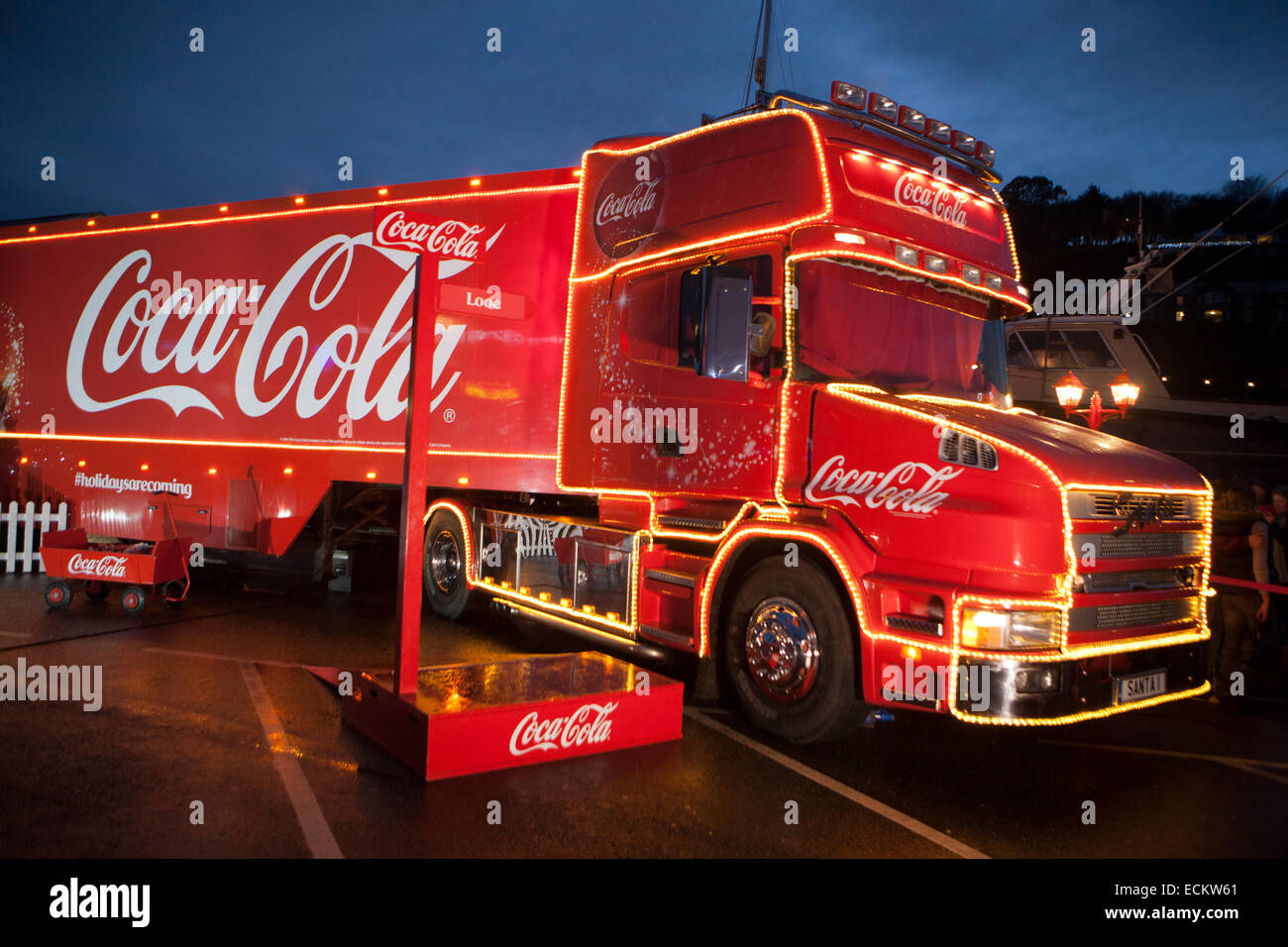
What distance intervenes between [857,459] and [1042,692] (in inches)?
61.8

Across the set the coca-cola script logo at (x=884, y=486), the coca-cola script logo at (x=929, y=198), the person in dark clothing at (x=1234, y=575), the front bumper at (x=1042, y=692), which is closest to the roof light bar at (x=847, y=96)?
the coca-cola script logo at (x=929, y=198)

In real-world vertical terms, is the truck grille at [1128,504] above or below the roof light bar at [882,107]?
below

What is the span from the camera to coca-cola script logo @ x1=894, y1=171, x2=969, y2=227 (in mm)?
5836

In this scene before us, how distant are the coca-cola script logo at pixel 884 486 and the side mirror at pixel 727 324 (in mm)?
775

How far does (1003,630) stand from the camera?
4.55 metres

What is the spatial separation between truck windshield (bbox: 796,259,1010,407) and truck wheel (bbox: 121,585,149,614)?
7.31 metres

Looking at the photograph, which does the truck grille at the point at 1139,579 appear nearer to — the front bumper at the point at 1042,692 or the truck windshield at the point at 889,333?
the front bumper at the point at 1042,692

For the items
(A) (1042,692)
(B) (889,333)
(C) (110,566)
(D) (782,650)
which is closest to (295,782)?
(D) (782,650)

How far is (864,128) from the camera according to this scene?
235 inches

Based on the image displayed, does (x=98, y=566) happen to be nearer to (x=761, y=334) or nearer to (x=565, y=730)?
(x=565, y=730)

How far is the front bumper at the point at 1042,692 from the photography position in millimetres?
4523

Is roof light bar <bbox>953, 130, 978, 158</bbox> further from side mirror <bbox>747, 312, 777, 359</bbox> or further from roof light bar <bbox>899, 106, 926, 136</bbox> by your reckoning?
side mirror <bbox>747, 312, 777, 359</bbox>
